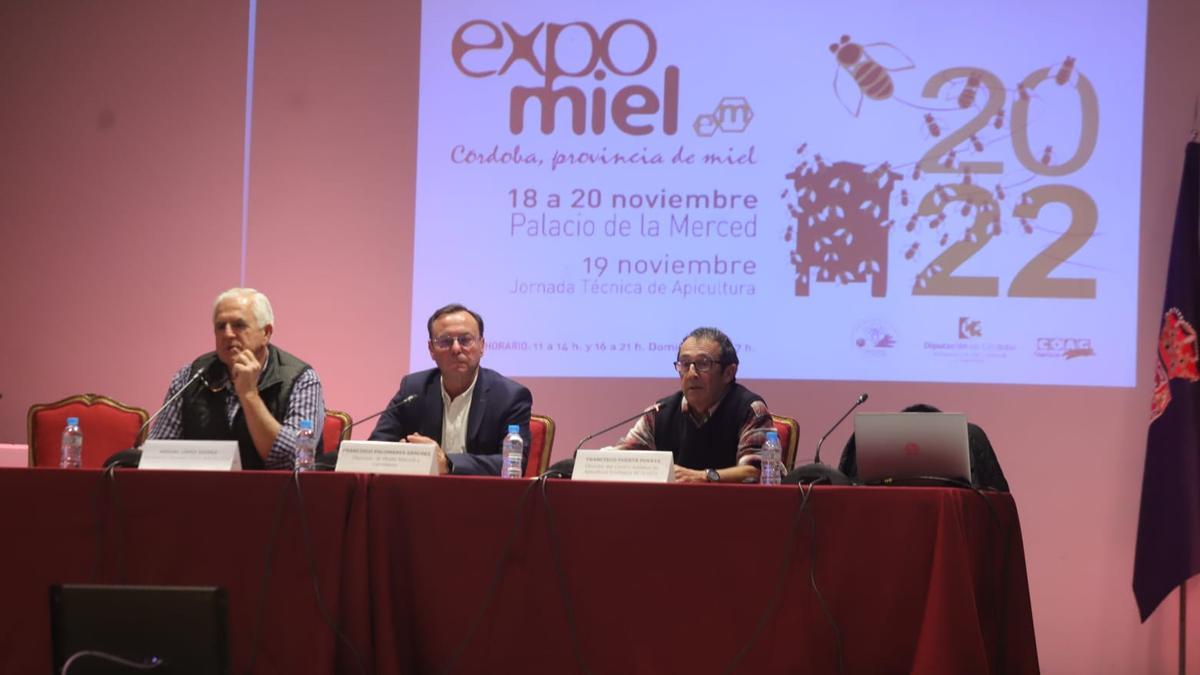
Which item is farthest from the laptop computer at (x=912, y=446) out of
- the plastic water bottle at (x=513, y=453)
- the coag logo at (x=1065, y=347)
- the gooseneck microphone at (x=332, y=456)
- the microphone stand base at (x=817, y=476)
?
the coag logo at (x=1065, y=347)

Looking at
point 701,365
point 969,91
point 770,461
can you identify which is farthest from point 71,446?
point 969,91

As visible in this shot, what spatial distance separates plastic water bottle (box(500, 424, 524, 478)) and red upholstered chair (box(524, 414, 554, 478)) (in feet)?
1.59

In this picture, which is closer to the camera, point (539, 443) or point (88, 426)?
point (539, 443)

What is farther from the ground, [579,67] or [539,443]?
[579,67]

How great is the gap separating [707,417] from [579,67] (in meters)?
1.83

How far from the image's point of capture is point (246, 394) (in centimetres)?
330

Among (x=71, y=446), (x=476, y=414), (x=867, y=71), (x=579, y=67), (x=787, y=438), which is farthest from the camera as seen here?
(x=579, y=67)

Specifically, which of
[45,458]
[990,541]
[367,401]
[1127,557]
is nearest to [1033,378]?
[1127,557]

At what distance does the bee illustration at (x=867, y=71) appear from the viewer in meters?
4.61

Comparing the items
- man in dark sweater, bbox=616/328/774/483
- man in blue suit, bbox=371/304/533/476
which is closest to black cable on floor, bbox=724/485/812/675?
man in dark sweater, bbox=616/328/774/483

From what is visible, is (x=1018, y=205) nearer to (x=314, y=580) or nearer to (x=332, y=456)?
(x=332, y=456)

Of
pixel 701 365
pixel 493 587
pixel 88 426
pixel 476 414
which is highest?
pixel 701 365

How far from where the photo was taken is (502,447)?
3.66 meters

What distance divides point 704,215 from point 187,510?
2463 millimetres
